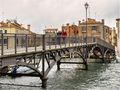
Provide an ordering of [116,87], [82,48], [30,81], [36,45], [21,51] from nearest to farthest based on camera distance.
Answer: [21,51] → [36,45] → [116,87] → [30,81] → [82,48]

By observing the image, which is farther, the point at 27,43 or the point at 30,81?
the point at 30,81

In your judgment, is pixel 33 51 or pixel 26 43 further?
pixel 33 51

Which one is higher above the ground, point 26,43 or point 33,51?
point 26,43

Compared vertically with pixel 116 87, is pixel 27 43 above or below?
above

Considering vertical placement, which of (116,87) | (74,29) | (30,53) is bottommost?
(116,87)

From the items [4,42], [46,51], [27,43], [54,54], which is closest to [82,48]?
[54,54]

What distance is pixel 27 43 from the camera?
27.7 metres

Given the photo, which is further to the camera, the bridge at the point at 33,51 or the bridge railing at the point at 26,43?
the bridge railing at the point at 26,43

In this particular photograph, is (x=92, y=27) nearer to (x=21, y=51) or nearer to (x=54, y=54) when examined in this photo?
(x=54, y=54)

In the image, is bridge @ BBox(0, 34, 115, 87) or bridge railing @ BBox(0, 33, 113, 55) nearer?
bridge @ BBox(0, 34, 115, 87)

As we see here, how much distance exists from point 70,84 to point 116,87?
166 inches

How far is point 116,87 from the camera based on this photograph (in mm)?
32188

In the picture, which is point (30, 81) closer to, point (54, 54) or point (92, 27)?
point (54, 54)

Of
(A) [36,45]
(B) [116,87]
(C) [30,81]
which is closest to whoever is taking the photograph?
(A) [36,45]
